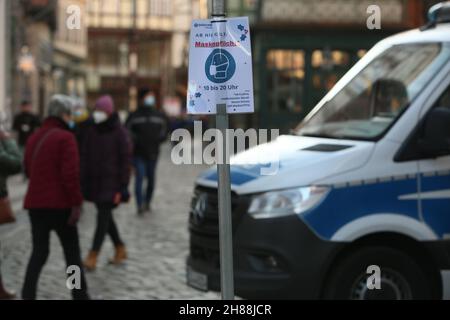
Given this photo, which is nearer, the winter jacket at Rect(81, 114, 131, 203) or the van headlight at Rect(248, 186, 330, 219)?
the van headlight at Rect(248, 186, 330, 219)

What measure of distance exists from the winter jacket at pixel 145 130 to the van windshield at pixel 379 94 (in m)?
8.35

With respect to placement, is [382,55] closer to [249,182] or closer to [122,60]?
[249,182]

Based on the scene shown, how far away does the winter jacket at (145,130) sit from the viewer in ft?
51.1

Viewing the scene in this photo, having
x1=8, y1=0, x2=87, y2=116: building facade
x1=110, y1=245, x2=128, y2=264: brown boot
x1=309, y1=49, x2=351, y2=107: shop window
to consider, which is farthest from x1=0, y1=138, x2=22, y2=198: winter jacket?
x1=309, y1=49, x2=351, y2=107: shop window

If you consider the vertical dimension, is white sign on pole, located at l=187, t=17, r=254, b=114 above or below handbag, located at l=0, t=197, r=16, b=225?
above

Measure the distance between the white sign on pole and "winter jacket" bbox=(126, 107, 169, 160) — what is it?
1086 cm

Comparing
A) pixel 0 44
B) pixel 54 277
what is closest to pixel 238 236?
pixel 54 277

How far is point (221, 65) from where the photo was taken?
4.72 metres

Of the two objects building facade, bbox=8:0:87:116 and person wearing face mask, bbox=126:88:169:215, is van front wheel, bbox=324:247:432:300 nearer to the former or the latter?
building facade, bbox=8:0:87:116

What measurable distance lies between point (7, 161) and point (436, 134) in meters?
3.79

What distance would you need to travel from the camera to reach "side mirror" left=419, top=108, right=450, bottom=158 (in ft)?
20.2

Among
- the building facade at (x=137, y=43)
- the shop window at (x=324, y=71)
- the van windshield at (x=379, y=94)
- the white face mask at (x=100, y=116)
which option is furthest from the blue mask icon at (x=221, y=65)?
the building facade at (x=137, y=43)
